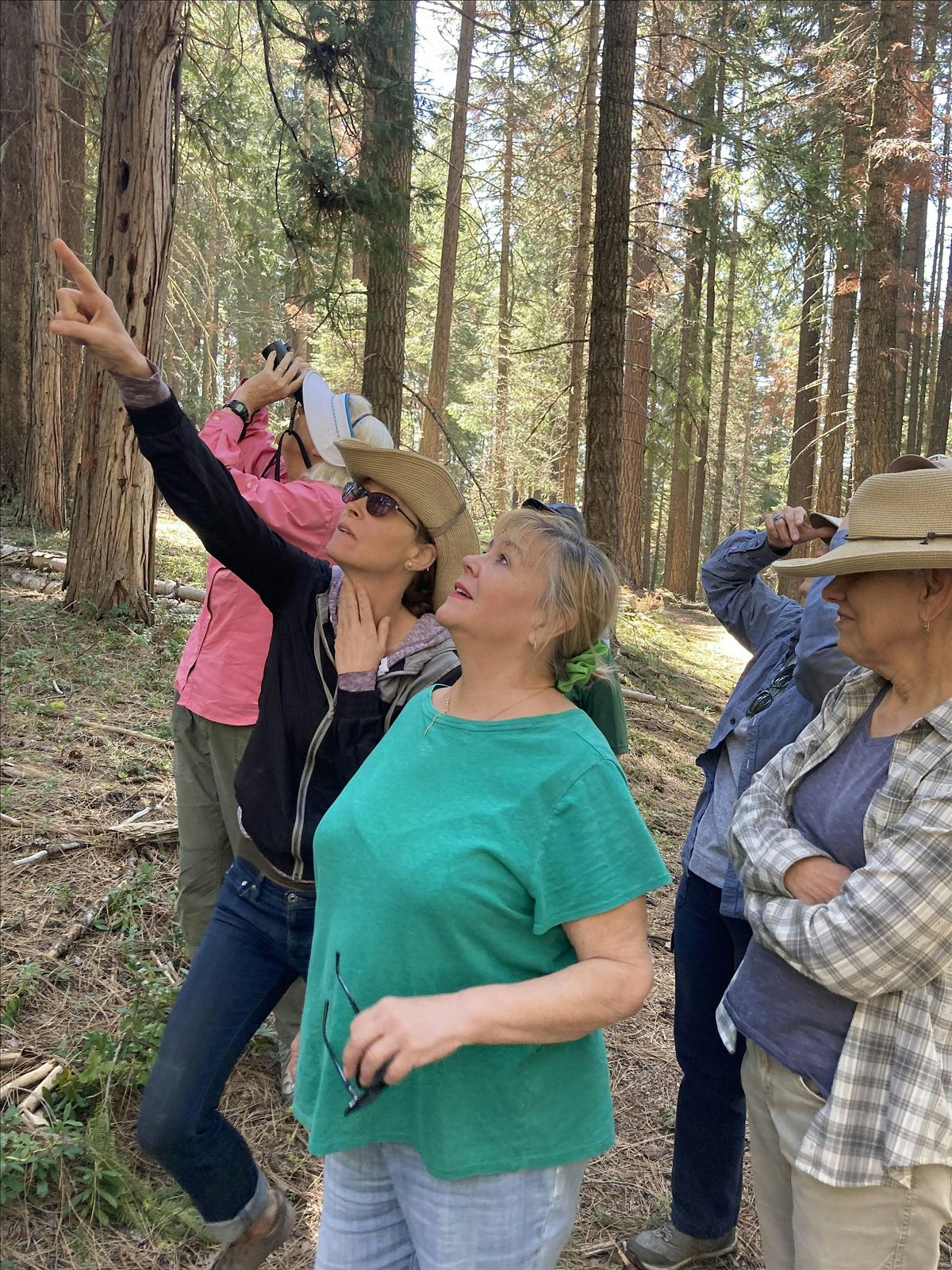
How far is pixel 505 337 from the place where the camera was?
69.5 ft

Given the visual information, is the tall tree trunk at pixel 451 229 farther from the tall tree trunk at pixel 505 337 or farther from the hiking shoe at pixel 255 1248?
the hiking shoe at pixel 255 1248

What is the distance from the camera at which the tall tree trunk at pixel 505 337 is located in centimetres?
1942

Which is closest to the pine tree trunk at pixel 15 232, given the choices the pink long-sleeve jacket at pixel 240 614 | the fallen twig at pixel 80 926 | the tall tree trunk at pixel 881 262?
the fallen twig at pixel 80 926

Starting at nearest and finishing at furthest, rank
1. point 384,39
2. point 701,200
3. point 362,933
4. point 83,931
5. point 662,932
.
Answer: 1. point 362,933
2. point 83,931
3. point 662,932
4. point 384,39
5. point 701,200

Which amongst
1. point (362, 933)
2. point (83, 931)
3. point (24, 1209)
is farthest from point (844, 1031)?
point (83, 931)

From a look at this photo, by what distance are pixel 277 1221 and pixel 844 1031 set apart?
1.73m

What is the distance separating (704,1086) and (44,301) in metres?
10.7

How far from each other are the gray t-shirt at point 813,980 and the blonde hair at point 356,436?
1909 millimetres

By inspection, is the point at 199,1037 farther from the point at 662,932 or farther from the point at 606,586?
the point at 662,932

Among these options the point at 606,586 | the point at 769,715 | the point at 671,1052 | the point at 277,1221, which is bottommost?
the point at 671,1052

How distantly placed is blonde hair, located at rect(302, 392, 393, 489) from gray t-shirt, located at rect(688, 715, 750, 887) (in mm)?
1553

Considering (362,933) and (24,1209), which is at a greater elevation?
(362,933)

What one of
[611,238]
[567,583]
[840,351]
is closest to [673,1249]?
[567,583]

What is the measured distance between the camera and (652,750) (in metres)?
8.01
